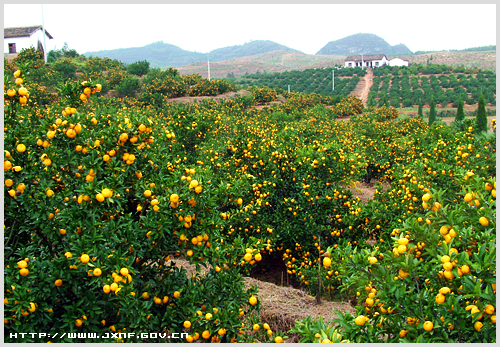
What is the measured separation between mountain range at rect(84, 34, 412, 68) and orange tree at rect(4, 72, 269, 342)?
152 m

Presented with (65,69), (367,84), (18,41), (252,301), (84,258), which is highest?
(18,41)

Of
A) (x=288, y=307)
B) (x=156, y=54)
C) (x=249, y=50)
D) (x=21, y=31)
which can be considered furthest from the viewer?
(x=249, y=50)

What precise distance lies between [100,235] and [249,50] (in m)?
176

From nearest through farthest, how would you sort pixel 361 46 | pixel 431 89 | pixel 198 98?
1. pixel 198 98
2. pixel 431 89
3. pixel 361 46

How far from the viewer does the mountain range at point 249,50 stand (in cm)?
15250

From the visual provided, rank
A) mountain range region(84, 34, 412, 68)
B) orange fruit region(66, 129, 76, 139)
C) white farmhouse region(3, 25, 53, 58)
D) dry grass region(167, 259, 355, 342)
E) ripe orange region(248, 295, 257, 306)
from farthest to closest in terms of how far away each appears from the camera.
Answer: mountain range region(84, 34, 412, 68)
white farmhouse region(3, 25, 53, 58)
dry grass region(167, 259, 355, 342)
ripe orange region(248, 295, 257, 306)
orange fruit region(66, 129, 76, 139)

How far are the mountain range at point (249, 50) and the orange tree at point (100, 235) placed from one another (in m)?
152

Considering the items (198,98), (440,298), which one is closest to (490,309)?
(440,298)

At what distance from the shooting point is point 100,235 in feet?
7.22

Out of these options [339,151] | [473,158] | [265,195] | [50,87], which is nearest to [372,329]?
[265,195]

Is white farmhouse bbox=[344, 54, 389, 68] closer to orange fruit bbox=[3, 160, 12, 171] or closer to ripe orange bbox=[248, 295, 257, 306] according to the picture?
ripe orange bbox=[248, 295, 257, 306]

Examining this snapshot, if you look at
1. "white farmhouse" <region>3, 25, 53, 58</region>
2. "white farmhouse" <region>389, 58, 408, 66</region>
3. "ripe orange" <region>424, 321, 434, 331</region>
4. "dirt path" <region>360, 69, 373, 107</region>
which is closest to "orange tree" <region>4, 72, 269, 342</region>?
"ripe orange" <region>424, 321, 434, 331</region>

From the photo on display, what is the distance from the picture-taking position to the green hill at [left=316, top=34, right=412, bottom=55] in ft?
543

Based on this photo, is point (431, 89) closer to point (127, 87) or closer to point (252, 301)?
point (127, 87)
